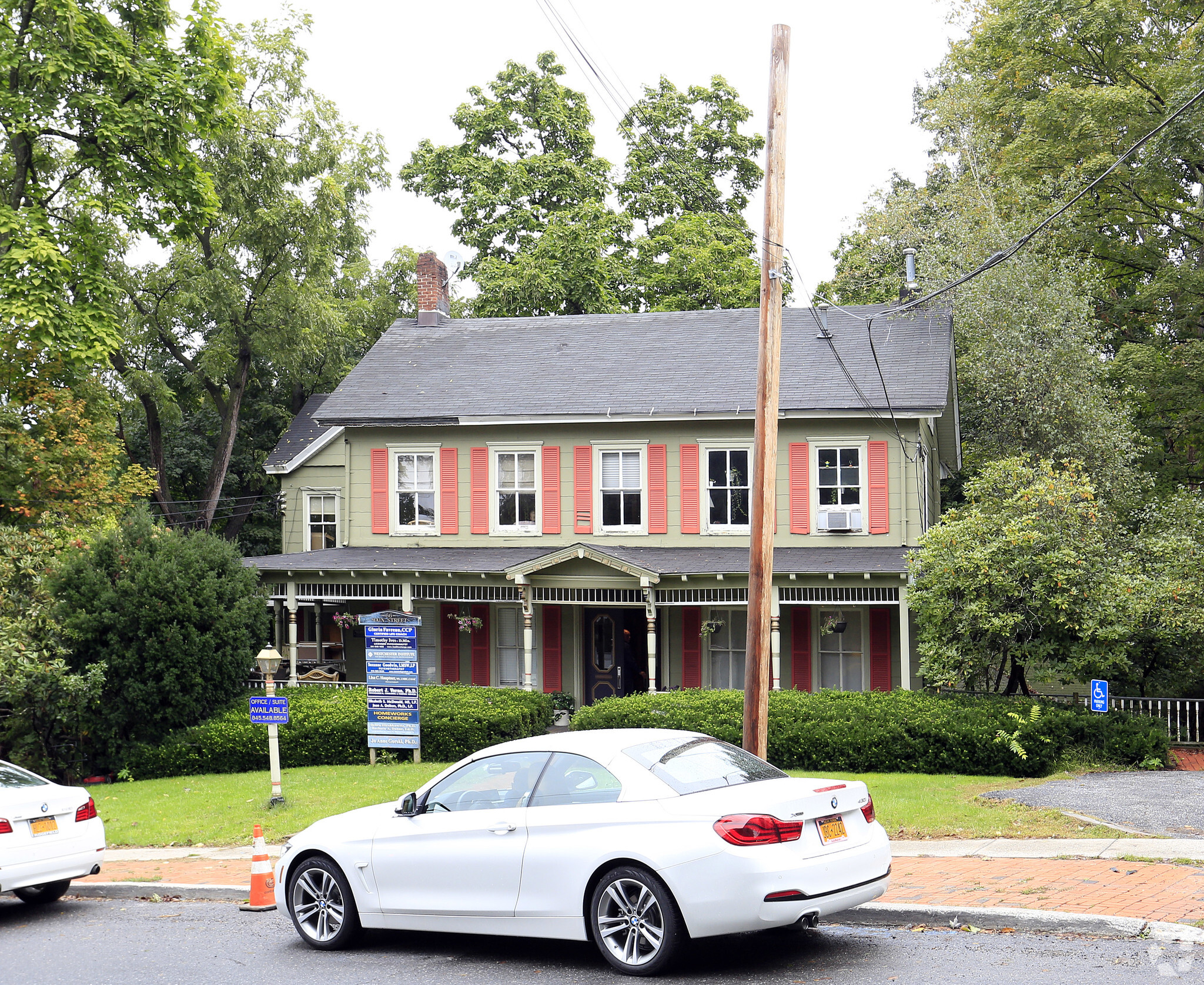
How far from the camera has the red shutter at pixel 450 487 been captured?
24.3m

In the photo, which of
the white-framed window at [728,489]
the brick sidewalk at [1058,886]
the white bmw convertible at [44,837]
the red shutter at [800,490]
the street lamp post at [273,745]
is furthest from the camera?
the white-framed window at [728,489]

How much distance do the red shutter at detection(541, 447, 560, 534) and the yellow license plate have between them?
14454 mm

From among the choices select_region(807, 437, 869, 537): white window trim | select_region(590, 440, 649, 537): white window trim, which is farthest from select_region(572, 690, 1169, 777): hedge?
select_region(590, 440, 649, 537): white window trim

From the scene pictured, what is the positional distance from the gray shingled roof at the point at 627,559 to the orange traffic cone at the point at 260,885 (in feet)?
38.6

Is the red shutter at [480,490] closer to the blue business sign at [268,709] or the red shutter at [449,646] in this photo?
the red shutter at [449,646]

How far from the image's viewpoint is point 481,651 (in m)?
24.8

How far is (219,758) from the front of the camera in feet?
60.3

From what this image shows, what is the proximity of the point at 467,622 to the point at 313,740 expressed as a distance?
19.0 ft

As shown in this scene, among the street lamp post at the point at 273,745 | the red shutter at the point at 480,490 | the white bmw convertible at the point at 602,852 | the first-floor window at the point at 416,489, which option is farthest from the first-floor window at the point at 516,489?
the white bmw convertible at the point at 602,852

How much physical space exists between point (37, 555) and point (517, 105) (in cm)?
2568

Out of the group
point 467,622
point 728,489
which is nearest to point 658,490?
point 728,489

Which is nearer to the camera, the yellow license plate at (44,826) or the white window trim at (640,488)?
the yellow license plate at (44,826)

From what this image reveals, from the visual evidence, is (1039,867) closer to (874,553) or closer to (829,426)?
(874,553)

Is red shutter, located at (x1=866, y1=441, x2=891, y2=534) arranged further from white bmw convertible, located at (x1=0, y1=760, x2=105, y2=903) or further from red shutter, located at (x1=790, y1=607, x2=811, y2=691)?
white bmw convertible, located at (x1=0, y1=760, x2=105, y2=903)
